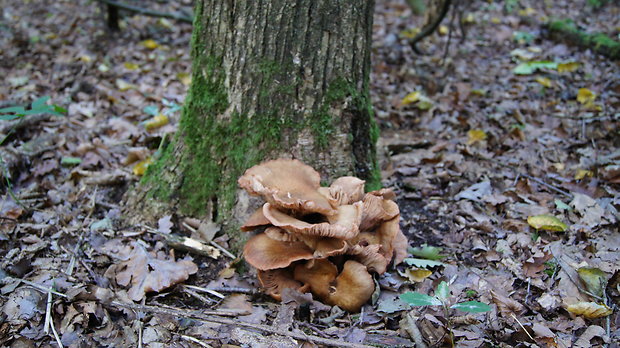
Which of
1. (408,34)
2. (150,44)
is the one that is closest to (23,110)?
(150,44)

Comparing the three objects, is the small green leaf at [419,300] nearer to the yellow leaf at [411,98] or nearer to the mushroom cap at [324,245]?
the mushroom cap at [324,245]

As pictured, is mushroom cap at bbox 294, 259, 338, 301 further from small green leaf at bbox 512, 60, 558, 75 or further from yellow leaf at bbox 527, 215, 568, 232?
small green leaf at bbox 512, 60, 558, 75

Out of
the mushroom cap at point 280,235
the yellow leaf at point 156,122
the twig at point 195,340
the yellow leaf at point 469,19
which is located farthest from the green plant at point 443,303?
the yellow leaf at point 469,19

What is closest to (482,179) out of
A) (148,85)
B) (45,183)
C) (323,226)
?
(323,226)

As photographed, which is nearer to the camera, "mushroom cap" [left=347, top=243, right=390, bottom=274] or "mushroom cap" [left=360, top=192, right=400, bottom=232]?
"mushroom cap" [left=347, top=243, right=390, bottom=274]

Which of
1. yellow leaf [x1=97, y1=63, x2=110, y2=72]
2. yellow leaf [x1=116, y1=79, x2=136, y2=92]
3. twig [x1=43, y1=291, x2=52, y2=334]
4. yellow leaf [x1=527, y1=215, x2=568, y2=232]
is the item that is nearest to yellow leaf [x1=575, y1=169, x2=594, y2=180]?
yellow leaf [x1=527, y1=215, x2=568, y2=232]

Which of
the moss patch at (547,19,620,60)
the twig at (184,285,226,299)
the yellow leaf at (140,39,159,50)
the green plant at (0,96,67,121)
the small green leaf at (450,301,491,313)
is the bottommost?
the twig at (184,285,226,299)
